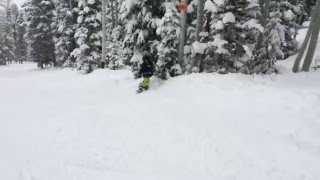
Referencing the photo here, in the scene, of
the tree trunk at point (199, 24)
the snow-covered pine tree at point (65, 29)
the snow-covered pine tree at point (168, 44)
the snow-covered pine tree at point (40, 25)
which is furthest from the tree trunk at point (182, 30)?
the snow-covered pine tree at point (40, 25)

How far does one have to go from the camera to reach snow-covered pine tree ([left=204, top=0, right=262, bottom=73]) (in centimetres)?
1479

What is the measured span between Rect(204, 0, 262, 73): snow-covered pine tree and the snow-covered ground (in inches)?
70.3

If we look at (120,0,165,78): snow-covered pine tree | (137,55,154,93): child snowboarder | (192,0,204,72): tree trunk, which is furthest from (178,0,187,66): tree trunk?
(137,55,154,93): child snowboarder

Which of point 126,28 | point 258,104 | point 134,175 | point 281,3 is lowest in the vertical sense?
point 134,175

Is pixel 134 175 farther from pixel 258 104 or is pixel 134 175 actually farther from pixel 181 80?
pixel 181 80

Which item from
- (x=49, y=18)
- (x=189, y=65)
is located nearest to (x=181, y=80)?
(x=189, y=65)

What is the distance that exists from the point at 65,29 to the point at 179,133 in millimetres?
30068

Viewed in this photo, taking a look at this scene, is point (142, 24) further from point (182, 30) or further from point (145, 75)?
point (145, 75)

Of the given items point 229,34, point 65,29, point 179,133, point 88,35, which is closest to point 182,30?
point 229,34

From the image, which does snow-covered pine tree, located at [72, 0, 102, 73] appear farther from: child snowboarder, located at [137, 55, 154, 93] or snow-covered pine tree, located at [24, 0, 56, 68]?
snow-covered pine tree, located at [24, 0, 56, 68]

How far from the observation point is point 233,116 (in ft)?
34.4

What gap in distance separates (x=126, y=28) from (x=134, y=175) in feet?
36.4

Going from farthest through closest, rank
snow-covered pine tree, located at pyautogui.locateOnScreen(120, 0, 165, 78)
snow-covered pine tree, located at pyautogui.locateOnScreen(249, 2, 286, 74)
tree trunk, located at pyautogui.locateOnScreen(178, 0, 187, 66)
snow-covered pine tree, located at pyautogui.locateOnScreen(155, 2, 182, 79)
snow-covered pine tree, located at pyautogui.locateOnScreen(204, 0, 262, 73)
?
1. snow-covered pine tree, located at pyautogui.locateOnScreen(249, 2, 286, 74)
2. snow-covered pine tree, located at pyautogui.locateOnScreen(120, 0, 165, 78)
3. tree trunk, located at pyautogui.locateOnScreen(178, 0, 187, 66)
4. snow-covered pine tree, located at pyautogui.locateOnScreen(155, 2, 182, 79)
5. snow-covered pine tree, located at pyautogui.locateOnScreen(204, 0, 262, 73)

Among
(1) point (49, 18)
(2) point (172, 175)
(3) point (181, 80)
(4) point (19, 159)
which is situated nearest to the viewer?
(2) point (172, 175)
